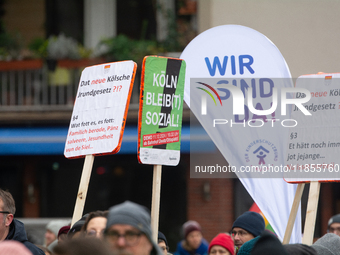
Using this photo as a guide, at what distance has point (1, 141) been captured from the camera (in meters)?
9.80

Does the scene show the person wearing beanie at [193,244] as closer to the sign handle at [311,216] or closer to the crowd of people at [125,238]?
the crowd of people at [125,238]

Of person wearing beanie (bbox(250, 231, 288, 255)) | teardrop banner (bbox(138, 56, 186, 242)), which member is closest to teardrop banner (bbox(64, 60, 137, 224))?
A: teardrop banner (bbox(138, 56, 186, 242))

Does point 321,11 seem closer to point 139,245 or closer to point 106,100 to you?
point 106,100

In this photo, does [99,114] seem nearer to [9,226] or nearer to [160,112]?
[160,112]

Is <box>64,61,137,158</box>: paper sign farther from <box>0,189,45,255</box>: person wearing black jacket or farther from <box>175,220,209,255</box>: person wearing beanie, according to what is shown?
<box>175,220,209,255</box>: person wearing beanie

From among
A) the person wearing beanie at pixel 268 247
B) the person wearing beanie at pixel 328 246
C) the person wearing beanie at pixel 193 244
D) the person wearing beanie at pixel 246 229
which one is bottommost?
the person wearing beanie at pixel 193 244

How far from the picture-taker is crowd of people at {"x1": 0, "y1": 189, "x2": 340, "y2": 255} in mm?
2107

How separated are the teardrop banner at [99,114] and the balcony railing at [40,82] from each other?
6051 mm

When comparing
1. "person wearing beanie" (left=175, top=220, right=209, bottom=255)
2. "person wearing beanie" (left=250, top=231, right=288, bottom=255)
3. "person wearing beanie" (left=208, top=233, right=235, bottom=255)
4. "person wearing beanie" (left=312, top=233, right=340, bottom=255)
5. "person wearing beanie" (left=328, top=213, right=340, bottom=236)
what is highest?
"person wearing beanie" (left=250, top=231, right=288, bottom=255)

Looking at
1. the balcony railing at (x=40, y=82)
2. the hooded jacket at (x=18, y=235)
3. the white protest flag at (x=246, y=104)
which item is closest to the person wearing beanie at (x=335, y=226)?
the white protest flag at (x=246, y=104)

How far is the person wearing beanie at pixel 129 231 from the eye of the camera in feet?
7.79

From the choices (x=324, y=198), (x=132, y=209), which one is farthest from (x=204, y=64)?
(x=324, y=198)

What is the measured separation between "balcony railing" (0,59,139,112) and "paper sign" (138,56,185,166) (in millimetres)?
6279

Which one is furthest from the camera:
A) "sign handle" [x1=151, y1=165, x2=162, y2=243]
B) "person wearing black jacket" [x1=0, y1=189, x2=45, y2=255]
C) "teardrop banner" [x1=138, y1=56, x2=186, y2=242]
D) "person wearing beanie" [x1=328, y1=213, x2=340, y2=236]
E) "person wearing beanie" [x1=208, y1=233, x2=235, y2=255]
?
"person wearing beanie" [x1=328, y1=213, x2=340, y2=236]
